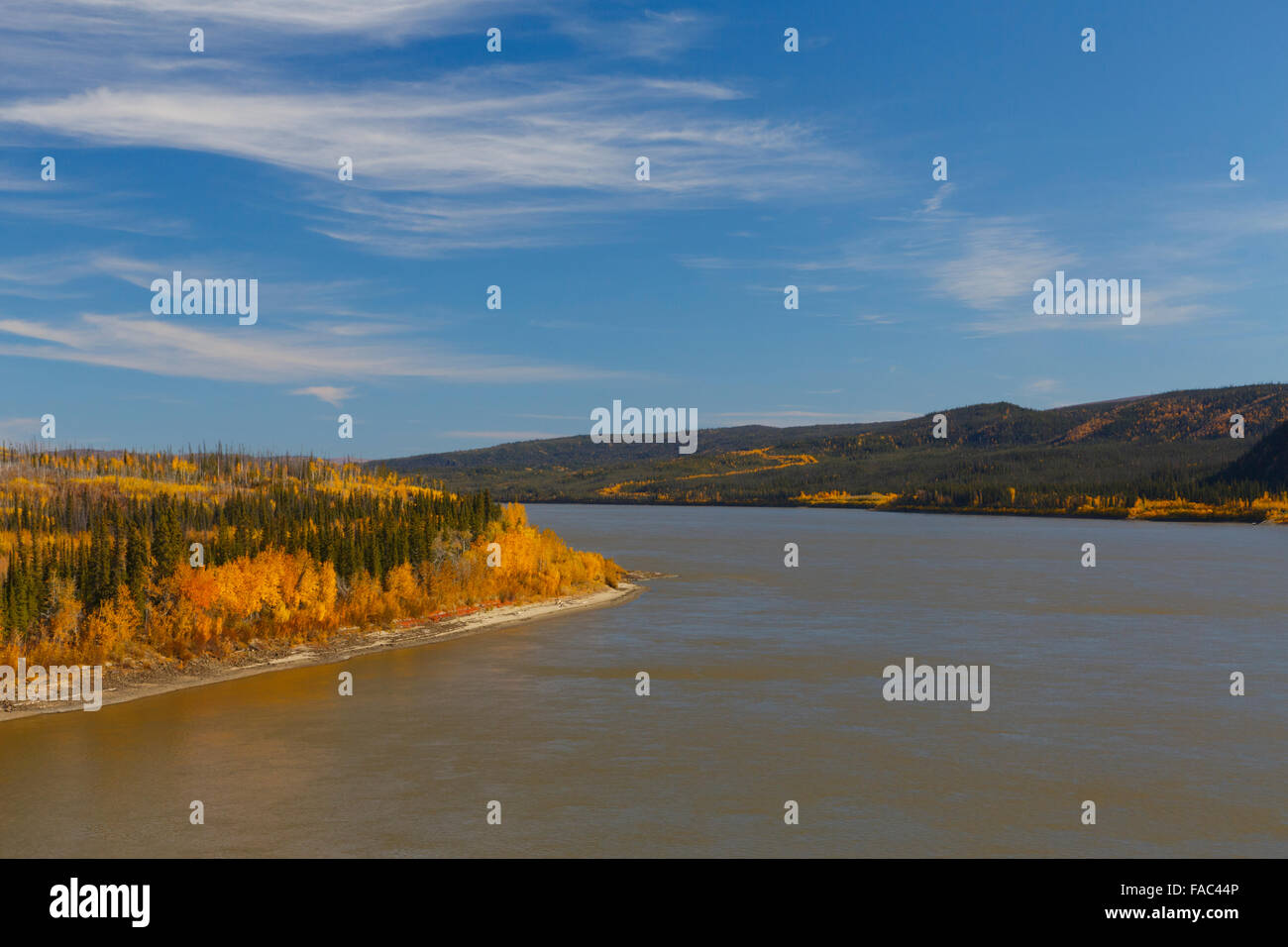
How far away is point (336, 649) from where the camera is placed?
44844 millimetres

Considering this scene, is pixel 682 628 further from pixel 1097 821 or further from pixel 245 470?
pixel 245 470

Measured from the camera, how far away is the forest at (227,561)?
39.2 metres

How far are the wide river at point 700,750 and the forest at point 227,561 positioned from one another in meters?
5.27

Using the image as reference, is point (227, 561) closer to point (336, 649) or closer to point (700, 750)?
point (336, 649)

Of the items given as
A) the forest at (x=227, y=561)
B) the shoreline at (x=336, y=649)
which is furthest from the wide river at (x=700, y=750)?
the forest at (x=227, y=561)

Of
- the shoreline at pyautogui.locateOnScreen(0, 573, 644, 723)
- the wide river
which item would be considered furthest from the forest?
the wide river

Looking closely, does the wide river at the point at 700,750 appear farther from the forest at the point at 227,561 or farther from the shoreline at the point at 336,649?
the forest at the point at 227,561

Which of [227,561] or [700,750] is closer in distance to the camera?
[700,750]

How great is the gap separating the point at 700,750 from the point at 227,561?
2762 centimetres

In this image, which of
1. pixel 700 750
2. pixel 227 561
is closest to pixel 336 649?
pixel 227 561

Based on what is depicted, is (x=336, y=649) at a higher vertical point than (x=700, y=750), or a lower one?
higher

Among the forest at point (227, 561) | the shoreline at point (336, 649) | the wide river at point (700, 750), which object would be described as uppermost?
the forest at point (227, 561)

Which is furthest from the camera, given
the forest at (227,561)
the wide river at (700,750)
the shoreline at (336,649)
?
the forest at (227,561)
